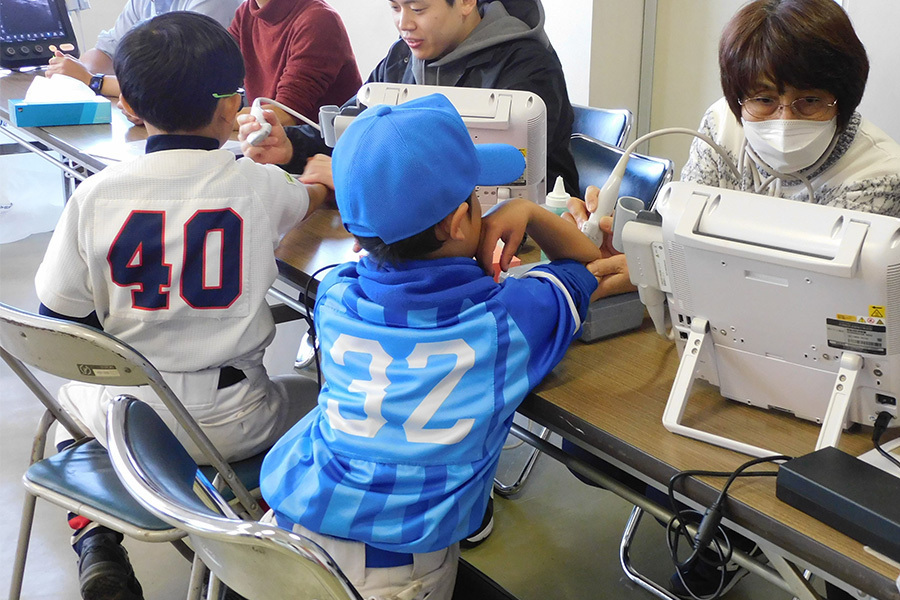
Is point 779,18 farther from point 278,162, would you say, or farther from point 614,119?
point 278,162

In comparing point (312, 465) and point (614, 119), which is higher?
point (614, 119)

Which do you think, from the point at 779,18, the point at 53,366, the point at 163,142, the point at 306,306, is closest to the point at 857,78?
the point at 779,18

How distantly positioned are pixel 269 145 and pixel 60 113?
3.42 ft

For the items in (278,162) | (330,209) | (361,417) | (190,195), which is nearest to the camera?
(361,417)

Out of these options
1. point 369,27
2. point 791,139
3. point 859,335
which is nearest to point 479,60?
point 791,139

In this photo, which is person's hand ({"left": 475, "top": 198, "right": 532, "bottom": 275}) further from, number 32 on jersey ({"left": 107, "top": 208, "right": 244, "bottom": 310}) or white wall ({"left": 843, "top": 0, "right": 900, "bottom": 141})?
white wall ({"left": 843, "top": 0, "right": 900, "bottom": 141})

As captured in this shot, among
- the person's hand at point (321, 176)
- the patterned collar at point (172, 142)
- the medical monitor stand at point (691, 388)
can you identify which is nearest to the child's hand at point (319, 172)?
the person's hand at point (321, 176)

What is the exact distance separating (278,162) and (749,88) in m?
1.19

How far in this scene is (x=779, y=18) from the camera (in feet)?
4.32

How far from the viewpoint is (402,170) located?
1054mm

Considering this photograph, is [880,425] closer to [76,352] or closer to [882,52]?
[76,352]

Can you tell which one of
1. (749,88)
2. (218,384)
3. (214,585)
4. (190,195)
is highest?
(749,88)

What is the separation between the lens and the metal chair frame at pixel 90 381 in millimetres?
1239

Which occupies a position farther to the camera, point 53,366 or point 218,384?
point 218,384
